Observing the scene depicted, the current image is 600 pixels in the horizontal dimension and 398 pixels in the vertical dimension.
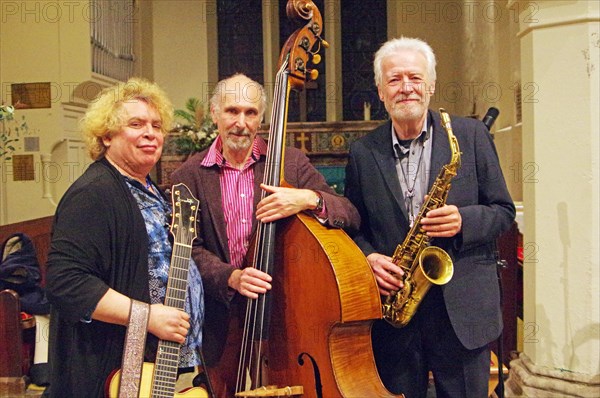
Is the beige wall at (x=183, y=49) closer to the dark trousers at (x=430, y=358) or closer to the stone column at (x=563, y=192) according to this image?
the stone column at (x=563, y=192)

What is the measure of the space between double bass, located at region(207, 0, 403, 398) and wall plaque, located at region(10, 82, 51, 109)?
5.45 metres

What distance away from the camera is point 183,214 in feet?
6.57

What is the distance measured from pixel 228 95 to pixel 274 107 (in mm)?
165

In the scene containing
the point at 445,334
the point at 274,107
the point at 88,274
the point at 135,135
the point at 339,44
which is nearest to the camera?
the point at 88,274

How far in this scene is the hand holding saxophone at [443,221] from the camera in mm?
1979

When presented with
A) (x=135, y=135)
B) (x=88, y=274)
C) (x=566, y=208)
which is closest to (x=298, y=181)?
(x=135, y=135)

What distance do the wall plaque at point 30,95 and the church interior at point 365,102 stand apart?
0.05 feet

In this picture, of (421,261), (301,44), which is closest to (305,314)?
(421,261)

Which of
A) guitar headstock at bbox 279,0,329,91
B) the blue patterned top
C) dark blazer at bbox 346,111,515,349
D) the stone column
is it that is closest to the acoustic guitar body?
the blue patterned top

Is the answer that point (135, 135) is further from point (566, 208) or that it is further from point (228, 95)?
point (566, 208)

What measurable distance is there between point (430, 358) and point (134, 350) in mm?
907

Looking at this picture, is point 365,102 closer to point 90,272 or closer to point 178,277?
point 178,277

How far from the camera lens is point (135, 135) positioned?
1.92 metres

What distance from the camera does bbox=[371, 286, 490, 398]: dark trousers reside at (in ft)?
6.73
